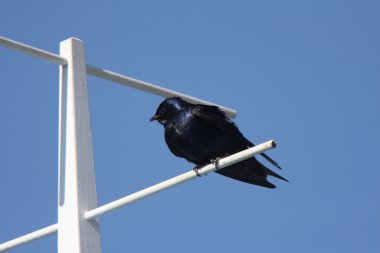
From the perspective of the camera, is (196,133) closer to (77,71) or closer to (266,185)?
(266,185)

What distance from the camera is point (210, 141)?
7469 mm

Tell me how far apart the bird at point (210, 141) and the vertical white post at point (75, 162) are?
213 centimetres

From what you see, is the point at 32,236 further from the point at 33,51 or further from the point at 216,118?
the point at 216,118

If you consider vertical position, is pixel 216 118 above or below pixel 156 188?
above

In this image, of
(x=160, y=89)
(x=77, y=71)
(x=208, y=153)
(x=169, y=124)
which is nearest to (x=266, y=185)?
(x=208, y=153)

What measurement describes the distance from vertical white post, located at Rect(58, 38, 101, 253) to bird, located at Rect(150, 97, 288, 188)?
6.99ft

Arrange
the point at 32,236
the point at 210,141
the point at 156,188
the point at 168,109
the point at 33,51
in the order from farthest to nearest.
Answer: the point at 168,109, the point at 210,141, the point at 33,51, the point at 32,236, the point at 156,188

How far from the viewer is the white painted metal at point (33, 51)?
5172 millimetres

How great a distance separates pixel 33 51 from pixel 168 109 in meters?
2.82

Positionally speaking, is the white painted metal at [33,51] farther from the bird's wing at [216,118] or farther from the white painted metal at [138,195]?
the bird's wing at [216,118]

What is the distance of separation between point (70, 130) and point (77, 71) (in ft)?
1.46

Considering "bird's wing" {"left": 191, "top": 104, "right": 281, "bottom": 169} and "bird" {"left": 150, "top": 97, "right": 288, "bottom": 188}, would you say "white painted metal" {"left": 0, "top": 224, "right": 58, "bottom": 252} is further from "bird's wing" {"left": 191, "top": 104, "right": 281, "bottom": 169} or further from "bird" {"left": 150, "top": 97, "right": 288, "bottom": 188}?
"bird's wing" {"left": 191, "top": 104, "right": 281, "bottom": 169}

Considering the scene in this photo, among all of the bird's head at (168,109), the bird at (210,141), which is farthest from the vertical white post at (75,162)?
the bird's head at (168,109)

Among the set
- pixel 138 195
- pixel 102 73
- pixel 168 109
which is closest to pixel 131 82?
pixel 102 73
